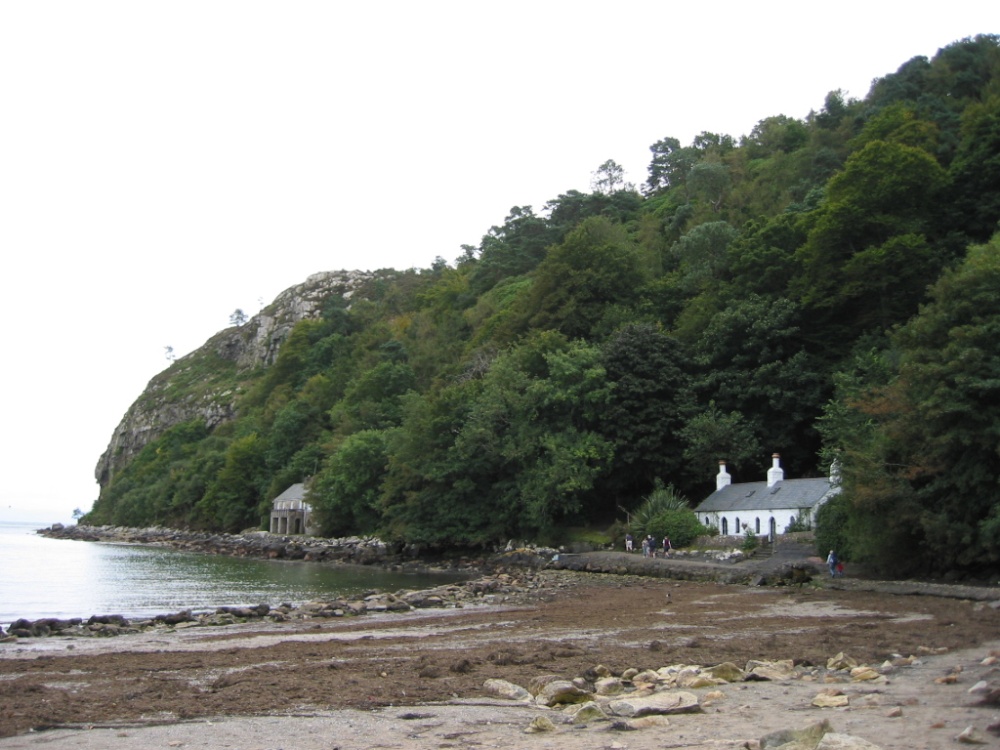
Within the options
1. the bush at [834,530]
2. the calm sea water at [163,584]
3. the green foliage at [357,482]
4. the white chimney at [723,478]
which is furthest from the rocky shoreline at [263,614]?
the green foliage at [357,482]

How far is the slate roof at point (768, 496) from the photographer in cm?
4356

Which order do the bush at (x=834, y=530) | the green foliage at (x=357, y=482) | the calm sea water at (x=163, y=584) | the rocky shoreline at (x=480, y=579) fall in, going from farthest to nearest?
the green foliage at (x=357, y=482), the bush at (x=834, y=530), the calm sea water at (x=163, y=584), the rocky shoreline at (x=480, y=579)

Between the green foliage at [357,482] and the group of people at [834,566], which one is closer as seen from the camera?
the group of people at [834,566]

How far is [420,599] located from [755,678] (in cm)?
1943

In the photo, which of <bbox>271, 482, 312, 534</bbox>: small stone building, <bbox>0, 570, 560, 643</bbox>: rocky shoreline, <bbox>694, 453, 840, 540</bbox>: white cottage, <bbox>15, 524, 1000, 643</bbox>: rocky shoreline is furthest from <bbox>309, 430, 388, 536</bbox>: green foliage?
<bbox>0, 570, 560, 643</bbox>: rocky shoreline

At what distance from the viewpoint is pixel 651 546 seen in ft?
155

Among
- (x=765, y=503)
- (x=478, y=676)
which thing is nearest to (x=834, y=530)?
(x=765, y=503)

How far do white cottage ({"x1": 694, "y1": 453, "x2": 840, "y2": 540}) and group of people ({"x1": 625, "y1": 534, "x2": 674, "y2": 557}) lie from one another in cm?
342

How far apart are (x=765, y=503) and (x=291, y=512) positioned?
205 feet

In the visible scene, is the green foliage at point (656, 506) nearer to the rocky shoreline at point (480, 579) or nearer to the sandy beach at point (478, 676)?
the rocky shoreline at point (480, 579)

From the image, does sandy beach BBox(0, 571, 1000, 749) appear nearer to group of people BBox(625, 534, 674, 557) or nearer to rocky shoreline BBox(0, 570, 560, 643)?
rocky shoreline BBox(0, 570, 560, 643)

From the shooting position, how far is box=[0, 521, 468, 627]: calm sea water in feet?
110

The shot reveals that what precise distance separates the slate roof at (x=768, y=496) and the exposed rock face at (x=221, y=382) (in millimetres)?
125879

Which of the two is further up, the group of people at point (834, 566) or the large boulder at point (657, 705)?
the large boulder at point (657, 705)
